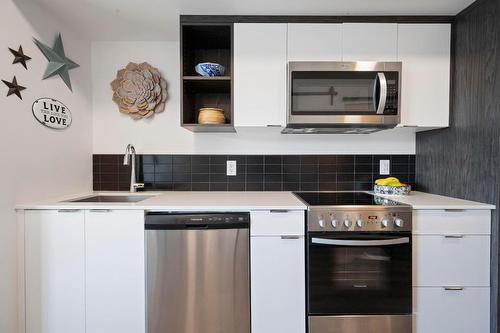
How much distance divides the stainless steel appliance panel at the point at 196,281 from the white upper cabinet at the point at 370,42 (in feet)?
4.60

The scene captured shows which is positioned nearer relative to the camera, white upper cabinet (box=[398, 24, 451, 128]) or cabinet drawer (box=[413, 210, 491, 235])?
cabinet drawer (box=[413, 210, 491, 235])

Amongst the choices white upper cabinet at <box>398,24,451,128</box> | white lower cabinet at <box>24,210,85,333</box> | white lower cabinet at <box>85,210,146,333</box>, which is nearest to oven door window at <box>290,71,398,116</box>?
white upper cabinet at <box>398,24,451,128</box>

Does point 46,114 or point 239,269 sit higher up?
point 46,114

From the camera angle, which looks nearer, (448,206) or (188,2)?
(448,206)

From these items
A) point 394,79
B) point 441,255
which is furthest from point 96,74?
point 441,255

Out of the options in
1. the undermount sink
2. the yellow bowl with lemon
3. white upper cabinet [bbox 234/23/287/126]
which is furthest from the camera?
the undermount sink

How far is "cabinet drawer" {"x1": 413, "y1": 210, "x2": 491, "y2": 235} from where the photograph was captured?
59.5 inches

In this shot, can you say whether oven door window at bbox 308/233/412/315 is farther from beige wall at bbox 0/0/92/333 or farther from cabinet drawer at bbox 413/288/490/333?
beige wall at bbox 0/0/92/333

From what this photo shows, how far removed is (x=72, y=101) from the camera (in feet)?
6.36

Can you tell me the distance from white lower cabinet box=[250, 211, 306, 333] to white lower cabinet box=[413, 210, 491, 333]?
0.68m

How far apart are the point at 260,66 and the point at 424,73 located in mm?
1113

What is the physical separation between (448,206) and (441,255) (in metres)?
0.29

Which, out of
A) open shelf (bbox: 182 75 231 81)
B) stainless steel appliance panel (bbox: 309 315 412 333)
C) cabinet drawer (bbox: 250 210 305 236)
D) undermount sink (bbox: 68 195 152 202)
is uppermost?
open shelf (bbox: 182 75 231 81)

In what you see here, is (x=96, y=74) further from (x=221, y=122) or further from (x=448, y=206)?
(x=448, y=206)
